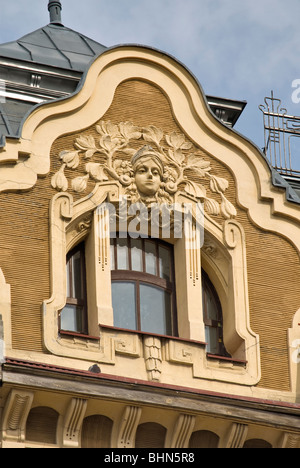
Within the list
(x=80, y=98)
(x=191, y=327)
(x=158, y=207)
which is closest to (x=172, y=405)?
(x=191, y=327)

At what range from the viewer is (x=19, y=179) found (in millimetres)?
23750

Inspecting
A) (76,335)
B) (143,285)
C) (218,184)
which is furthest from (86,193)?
(76,335)

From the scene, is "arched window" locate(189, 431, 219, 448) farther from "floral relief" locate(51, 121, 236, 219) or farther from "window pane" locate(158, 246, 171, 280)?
"floral relief" locate(51, 121, 236, 219)

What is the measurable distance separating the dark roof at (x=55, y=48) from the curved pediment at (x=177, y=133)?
30.9 inches

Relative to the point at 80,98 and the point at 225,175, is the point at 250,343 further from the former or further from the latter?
the point at 80,98

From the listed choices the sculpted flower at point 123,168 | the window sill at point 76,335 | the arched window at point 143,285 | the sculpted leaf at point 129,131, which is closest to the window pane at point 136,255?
the arched window at point 143,285

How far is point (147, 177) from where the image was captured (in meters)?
24.4

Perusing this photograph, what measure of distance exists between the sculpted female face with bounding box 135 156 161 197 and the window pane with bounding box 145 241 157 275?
737 millimetres

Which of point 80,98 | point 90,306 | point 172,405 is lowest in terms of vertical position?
point 172,405

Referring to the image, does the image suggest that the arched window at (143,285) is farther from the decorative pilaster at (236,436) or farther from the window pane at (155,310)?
Answer: the decorative pilaster at (236,436)

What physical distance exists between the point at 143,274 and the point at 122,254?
42 centimetres

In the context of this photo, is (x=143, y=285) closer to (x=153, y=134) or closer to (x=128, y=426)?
(x=153, y=134)

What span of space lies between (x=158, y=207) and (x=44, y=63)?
3.07 metres

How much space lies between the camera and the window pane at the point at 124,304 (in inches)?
937
